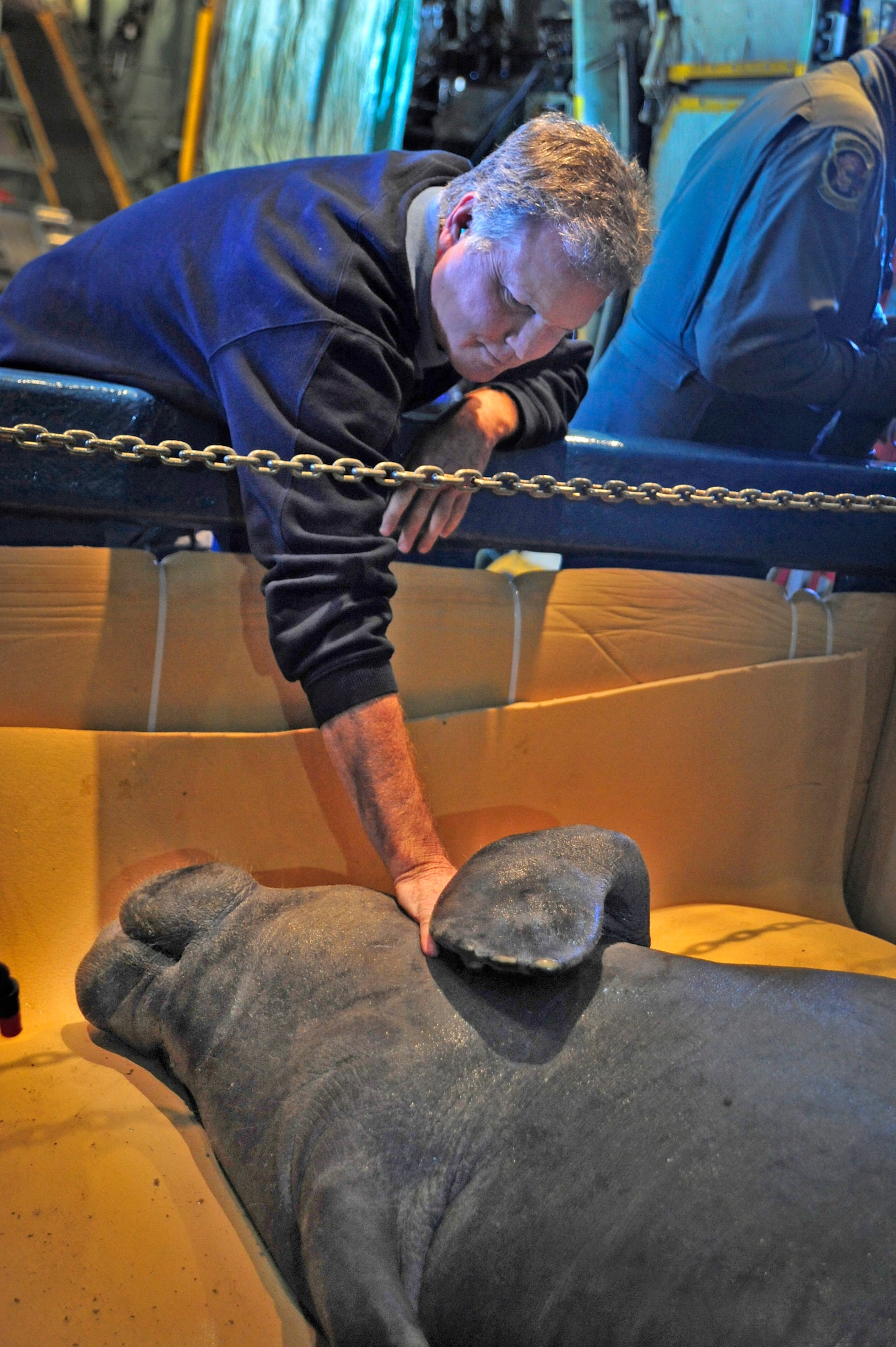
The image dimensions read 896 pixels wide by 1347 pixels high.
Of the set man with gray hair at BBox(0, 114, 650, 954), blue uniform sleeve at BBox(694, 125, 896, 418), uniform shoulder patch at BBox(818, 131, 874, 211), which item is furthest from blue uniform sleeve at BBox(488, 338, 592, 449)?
uniform shoulder patch at BBox(818, 131, 874, 211)

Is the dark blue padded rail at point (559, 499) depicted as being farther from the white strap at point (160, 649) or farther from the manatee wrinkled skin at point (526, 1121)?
the manatee wrinkled skin at point (526, 1121)

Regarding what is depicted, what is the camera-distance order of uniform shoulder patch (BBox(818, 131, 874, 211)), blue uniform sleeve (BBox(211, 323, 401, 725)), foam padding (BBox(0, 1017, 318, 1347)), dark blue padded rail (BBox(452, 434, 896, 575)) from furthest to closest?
uniform shoulder patch (BBox(818, 131, 874, 211)), dark blue padded rail (BBox(452, 434, 896, 575)), blue uniform sleeve (BBox(211, 323, 401, 725)), foam padding (BBox(0, 1017, 318, 1347))

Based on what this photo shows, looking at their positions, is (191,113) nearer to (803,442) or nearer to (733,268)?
(733,268)

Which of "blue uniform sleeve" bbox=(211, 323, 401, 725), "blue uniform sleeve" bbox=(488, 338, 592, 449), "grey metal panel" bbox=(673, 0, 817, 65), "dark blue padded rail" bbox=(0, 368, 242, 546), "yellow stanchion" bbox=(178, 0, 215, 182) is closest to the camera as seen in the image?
"blue uniform sleeve" bbox=(211, 323, 401, 725)

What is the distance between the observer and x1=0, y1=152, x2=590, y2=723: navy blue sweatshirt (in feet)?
4.33

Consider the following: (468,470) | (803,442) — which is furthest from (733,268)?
(468,470)

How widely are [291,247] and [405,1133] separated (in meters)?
1.26

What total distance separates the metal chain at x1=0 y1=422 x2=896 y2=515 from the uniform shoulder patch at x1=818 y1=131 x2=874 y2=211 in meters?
0.89

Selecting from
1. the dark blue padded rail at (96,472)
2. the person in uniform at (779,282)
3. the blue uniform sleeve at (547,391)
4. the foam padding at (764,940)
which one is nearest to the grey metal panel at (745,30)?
the person in uniform at (779,282)

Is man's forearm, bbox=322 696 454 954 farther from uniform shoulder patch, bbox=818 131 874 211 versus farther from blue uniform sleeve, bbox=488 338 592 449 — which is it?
uniform shoulder patch, bbox=818 131 874 211

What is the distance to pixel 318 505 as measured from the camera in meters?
1.32

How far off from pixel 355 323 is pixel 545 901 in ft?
2.98

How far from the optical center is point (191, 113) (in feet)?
12.1

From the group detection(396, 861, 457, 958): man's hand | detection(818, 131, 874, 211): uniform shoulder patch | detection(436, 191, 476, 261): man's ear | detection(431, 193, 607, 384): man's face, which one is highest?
detection(818, 131, 874, 211): uniform shoulder patch
